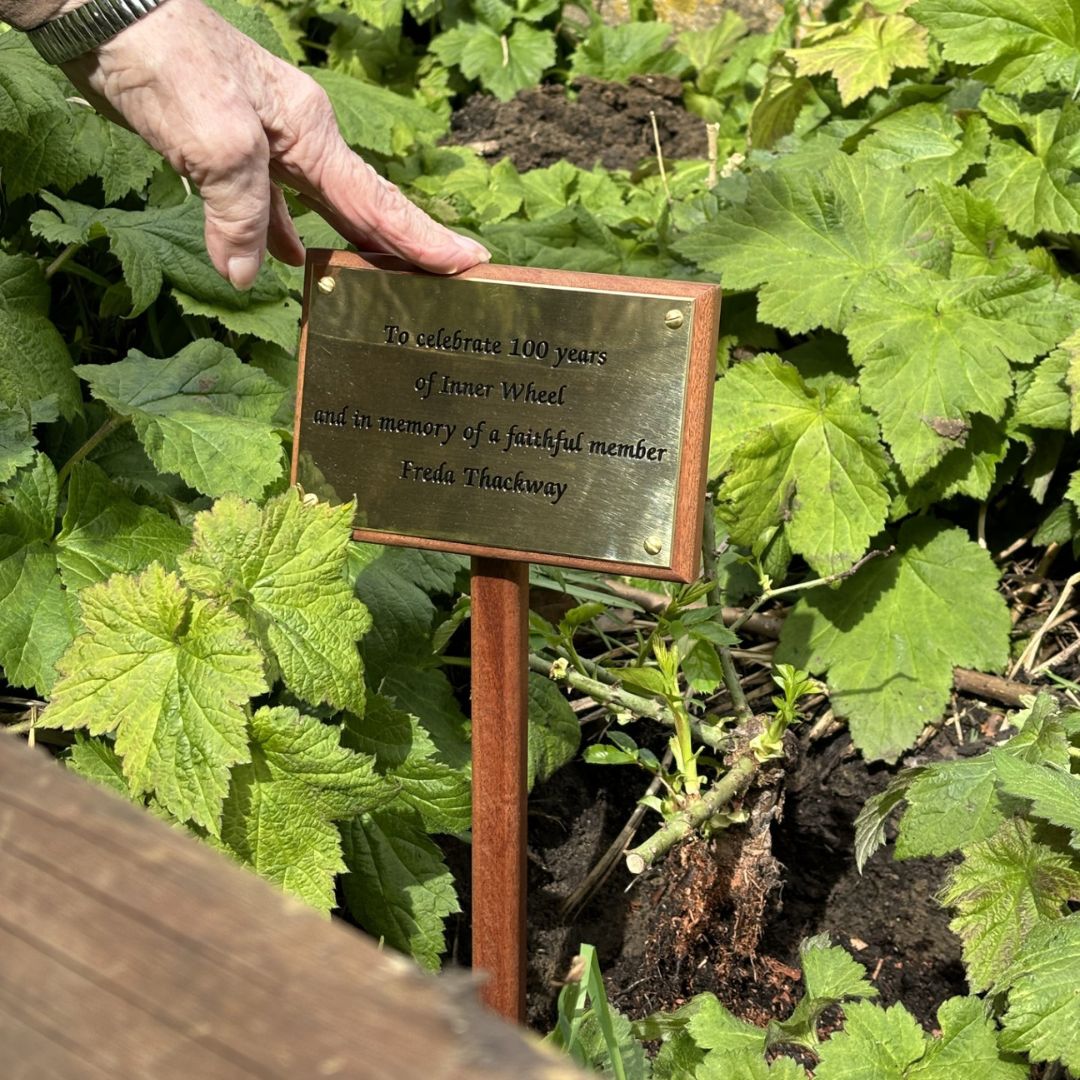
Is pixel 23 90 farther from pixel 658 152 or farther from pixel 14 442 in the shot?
pixel 658 152

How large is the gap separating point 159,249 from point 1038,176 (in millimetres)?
1871

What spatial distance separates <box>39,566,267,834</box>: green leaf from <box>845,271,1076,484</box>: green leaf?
4.52ft

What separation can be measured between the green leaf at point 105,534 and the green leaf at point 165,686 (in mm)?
323

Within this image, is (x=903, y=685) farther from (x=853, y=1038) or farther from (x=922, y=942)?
(x=853, y=1038)

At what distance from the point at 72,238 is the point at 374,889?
136 centimetres

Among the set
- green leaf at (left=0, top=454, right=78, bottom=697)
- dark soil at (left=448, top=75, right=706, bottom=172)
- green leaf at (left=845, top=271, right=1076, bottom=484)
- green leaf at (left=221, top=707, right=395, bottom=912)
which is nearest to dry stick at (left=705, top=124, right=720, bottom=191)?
dark soil at (left=448, top=75, right=706, bottom=172)

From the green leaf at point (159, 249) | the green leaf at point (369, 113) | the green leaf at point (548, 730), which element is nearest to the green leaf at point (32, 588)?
the green leaf at point (159, 249)

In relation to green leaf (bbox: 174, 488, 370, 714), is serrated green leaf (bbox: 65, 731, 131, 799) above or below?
below

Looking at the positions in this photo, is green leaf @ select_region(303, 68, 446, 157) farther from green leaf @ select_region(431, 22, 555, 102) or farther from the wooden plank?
the wooden plank

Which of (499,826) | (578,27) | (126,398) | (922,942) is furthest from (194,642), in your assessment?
(578,27)

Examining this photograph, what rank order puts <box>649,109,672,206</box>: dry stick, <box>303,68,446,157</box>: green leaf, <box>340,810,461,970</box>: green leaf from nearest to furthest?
<box>340,810,461,970</box>: green leaf
<box>303,68,446,157</box>: green leaf
<box>649,109,672,206</box>: dry stick

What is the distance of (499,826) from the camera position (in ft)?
5.93

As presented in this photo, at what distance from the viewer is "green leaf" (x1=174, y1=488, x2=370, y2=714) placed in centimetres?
175

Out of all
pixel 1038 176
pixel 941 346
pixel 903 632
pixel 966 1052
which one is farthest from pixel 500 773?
pixel 1038 176
